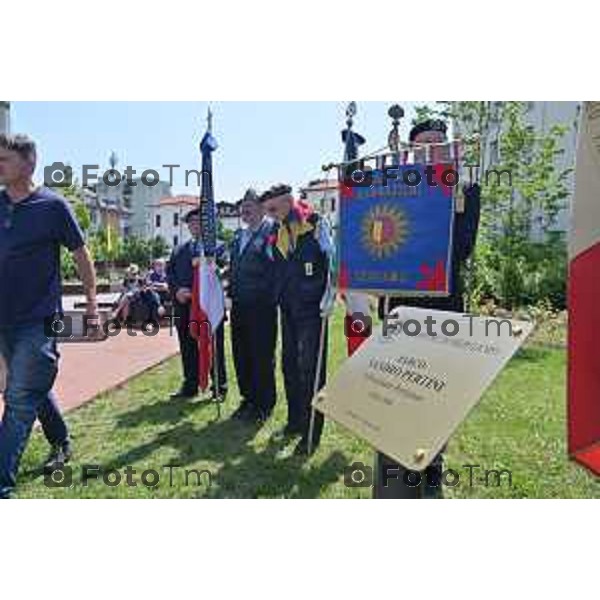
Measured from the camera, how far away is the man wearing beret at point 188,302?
5.66 metres

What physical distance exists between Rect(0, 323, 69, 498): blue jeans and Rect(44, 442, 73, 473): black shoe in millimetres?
405

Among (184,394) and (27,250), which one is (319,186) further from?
(184,394)

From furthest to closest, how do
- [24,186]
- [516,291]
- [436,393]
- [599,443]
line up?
1. [516,291]
2. [24,186]
3. [599,443]
4. [436,393]

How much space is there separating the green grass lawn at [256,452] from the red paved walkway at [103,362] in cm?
26

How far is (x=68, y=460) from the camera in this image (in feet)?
13.6

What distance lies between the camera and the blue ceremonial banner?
3.54 m

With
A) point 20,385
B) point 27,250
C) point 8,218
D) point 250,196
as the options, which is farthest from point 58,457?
point 250,196

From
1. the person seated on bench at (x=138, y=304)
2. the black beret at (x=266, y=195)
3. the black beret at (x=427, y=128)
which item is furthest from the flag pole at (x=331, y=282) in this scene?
the person seated on bench at (x=138, y=304)

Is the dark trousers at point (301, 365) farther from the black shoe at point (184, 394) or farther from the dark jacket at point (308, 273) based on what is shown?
the black shoe at point (184, 394)

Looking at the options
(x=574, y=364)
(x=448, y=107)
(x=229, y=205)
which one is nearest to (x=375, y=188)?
(x=574, y=364)

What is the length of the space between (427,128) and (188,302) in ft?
9.27

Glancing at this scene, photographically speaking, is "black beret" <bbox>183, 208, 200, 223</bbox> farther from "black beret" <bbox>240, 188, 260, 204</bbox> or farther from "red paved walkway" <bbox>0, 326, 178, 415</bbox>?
"red paved walkway" <bbox>0, 326, 178, 415</bbox>

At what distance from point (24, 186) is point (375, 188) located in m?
1.83

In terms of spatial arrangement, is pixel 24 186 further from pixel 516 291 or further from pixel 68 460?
pixel 516 291
